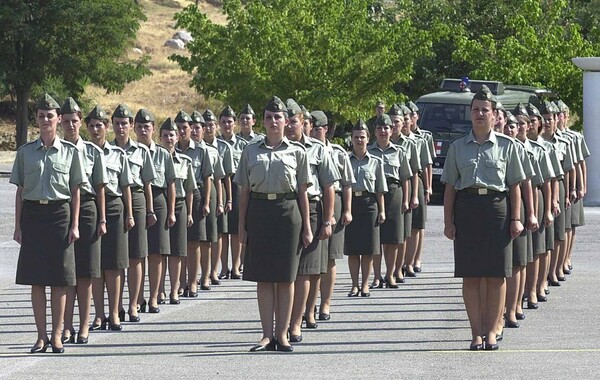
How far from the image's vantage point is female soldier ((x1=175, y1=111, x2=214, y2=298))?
16.1 metres

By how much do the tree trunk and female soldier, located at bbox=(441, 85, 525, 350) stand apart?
39.7 meters

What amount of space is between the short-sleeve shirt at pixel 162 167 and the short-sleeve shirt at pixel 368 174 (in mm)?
2239

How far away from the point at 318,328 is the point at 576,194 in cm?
486

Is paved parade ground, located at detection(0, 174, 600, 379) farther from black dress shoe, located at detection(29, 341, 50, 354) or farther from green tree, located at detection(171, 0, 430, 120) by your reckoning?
green tree, located at detection(171, 0, 430, 120)

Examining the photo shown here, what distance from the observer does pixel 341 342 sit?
1212 cm

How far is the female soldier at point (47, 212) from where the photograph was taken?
11.4m

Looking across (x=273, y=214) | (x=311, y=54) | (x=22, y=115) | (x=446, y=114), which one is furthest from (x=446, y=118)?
(x=22, y=115)

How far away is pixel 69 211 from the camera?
11539 millimetres

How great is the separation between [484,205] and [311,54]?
1175 inches

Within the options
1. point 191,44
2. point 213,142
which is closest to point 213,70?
point 191,44

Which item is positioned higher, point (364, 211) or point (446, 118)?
point (446, 118)

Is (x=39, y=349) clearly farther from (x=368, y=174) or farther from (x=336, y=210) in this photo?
(x=368, y=174)

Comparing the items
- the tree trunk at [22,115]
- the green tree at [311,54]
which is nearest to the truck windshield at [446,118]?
the green tree at [311,54]

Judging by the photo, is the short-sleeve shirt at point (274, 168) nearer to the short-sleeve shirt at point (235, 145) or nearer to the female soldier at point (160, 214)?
the female soldier at point (160, 214)
